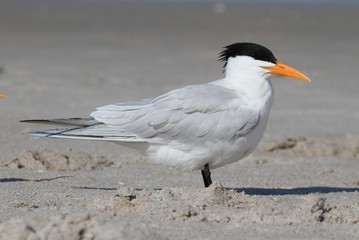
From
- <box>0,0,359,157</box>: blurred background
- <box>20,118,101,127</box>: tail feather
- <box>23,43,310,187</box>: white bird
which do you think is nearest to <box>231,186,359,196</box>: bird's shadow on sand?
<box>23,43,310,187</box>: white bird

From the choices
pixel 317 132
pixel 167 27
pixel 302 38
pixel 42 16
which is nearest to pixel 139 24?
pixel 167 27

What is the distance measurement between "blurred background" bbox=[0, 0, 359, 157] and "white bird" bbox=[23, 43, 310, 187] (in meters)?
1.49

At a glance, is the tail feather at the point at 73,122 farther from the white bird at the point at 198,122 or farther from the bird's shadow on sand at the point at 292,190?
the bird's shadow on sand at the point at 292,190

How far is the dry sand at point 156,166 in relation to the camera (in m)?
4.47

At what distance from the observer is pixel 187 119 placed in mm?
5559

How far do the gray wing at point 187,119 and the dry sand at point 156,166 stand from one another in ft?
1.25

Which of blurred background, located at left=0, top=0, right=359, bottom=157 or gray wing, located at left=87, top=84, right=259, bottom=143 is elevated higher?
blurred background, located at left=0, top=0, right=359, bottom=157

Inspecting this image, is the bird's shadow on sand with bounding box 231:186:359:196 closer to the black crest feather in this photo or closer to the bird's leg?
the bird's leg

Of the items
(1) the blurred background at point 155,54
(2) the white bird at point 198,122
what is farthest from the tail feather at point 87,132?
(1) the blurred background at point 155,54

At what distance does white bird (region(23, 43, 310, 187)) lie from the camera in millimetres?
5477

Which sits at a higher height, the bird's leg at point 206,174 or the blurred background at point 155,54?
the blurred background at point 155,54

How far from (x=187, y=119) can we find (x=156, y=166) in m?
1.25

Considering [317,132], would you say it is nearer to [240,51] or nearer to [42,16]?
[240,51]

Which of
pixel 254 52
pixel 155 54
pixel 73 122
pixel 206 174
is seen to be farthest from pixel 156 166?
pixel 155 54
